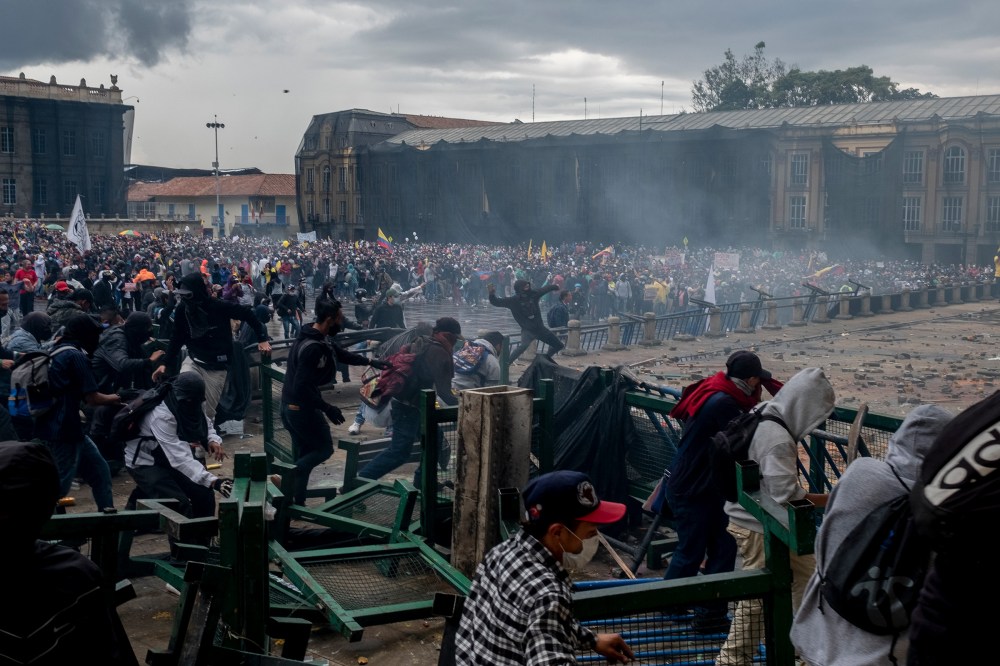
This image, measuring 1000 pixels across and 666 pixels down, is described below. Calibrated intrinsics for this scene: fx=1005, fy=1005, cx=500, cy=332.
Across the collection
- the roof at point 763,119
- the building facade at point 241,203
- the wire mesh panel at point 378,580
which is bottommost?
the wire mesh panel at point 378,580

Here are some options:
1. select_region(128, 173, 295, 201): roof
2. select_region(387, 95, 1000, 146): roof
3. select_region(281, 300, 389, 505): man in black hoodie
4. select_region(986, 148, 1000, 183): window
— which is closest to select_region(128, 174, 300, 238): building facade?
select_region(128, 173, 295, 201): roof

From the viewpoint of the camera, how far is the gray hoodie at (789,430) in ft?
13.9

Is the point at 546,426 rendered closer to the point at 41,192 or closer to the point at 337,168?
the point at 337,168

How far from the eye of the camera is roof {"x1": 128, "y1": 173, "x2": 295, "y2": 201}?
8469 centimetres

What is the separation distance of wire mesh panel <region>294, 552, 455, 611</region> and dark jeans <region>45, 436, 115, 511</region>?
6.45 ft

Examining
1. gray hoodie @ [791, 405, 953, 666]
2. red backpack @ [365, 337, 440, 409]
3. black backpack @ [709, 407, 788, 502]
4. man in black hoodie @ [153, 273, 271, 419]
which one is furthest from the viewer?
man in black hoodie @ [153, 273, 271, 419]

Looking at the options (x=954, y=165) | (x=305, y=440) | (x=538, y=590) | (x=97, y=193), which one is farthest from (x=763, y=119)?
(x=538, y=590)

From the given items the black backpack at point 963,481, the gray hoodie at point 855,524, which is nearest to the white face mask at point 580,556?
the gray hoodie at point 855,524

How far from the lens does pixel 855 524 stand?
2.72 m

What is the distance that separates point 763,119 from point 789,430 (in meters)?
51.0

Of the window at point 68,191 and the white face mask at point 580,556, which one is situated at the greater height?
the window at point 68,191

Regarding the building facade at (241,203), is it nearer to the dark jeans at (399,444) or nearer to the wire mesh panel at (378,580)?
the dark jeans at (399,444)

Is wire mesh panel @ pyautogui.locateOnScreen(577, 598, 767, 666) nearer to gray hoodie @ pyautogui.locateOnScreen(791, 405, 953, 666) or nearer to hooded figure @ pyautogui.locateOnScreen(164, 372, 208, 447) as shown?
gray hoodie @ pyautogui.locateOnScreen(791, 405, 953, 666)

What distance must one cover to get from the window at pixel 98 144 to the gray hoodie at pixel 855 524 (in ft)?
266
